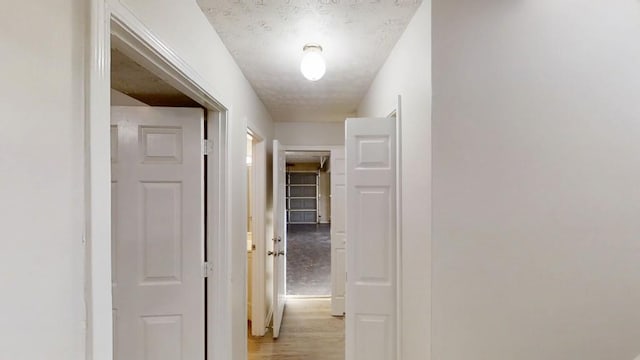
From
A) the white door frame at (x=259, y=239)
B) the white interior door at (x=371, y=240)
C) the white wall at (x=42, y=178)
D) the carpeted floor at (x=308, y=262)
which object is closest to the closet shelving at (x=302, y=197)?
the carpeted floor at (x=308, y=262)

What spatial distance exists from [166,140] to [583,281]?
7.31ft

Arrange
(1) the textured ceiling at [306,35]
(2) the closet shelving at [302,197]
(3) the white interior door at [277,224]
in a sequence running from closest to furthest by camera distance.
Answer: (1) the textured ceiling at [306,35] → (3) the white interior door at [277,224] → (2) the closet shelving at [302,197]

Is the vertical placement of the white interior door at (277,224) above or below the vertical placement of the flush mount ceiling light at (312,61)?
below

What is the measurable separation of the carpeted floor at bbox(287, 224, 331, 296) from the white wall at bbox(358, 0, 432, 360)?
331 cm

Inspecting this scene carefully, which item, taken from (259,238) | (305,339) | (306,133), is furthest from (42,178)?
(306,133)

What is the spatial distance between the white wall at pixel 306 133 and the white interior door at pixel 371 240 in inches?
86.5

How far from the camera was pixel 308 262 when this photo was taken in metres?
7.10

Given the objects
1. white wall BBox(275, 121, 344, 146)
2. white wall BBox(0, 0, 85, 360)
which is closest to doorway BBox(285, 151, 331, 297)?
white wall BBox(275, 121, 344, 146)

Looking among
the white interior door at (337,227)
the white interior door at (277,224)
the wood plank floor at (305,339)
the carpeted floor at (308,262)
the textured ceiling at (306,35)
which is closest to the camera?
the textured ceiling at (306,35)

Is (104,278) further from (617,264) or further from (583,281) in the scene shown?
(617,264)

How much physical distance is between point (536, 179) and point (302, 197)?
39.4ft

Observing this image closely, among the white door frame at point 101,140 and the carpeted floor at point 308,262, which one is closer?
the white door frame at point 101,140

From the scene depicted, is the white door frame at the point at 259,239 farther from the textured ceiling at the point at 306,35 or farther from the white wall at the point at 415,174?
the white wall at the point at 415,174

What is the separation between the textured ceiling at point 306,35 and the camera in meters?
1.55
